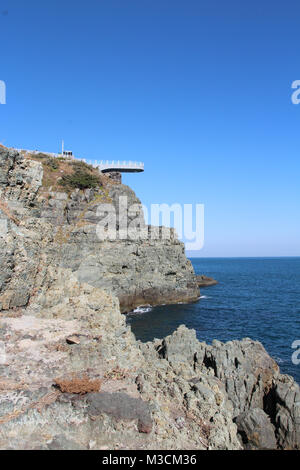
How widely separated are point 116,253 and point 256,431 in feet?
133

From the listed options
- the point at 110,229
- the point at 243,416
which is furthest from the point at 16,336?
the point at 110,229

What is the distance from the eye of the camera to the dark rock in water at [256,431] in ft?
49.4

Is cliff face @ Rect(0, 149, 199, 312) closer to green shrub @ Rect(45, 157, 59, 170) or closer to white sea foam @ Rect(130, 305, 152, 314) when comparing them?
white sea foam @ Rect(130, 305, 152, 314)

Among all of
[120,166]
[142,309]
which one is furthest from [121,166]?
[142,309]

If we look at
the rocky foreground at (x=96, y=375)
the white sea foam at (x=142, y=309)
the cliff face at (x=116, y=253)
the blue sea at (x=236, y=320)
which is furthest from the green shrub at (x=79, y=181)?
the rocky foreground at (x=96, y=375)

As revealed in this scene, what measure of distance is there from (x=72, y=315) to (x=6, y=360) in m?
6.24

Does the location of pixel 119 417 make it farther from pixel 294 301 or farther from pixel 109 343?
pixel 294 301

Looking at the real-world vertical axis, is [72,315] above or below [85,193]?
below

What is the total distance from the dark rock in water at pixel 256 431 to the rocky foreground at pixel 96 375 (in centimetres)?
5

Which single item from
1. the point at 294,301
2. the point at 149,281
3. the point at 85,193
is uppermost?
the point at 85,193

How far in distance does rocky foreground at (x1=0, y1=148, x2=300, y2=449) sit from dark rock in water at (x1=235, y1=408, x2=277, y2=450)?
0.05 m

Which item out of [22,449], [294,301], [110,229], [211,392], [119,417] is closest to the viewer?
[22,449]

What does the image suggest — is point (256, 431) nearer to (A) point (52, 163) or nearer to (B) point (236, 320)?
(B) point (236, 320)

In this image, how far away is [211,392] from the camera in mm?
14023
